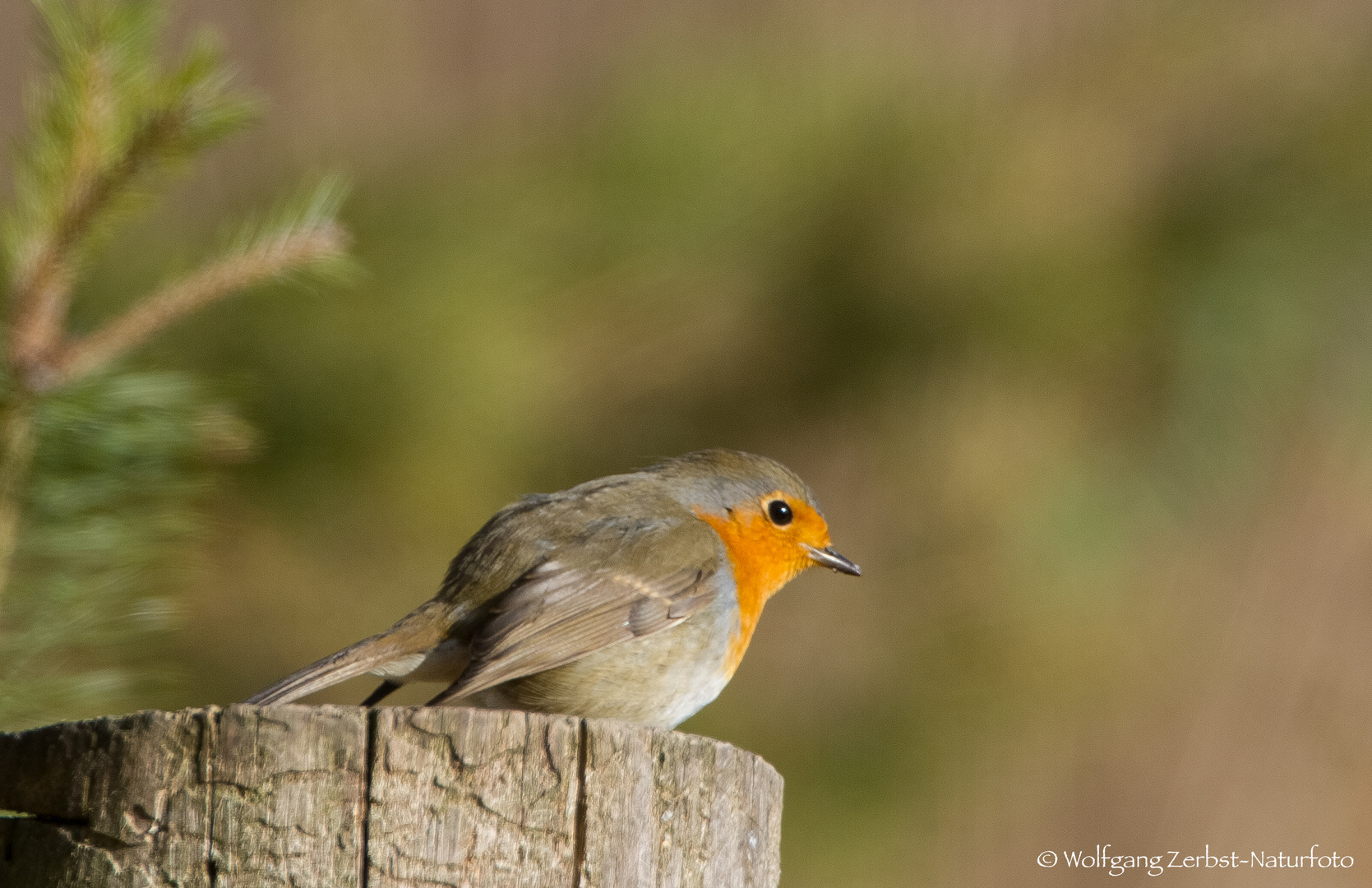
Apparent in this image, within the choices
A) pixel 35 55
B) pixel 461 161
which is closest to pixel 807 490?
pixel 461 161

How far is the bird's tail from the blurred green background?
0.68 metres

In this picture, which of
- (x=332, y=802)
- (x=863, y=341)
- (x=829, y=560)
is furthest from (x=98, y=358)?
(x=863, y=341)

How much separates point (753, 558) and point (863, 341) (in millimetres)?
739

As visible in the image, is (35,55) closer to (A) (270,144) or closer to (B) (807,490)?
(A) (270,144)

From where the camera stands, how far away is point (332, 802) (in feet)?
4.67

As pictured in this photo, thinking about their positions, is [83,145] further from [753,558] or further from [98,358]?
[753,558]

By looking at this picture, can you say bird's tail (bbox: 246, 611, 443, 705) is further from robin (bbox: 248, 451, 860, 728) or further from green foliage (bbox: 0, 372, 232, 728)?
green foliage (bbox: 0, 372, 232, 728)

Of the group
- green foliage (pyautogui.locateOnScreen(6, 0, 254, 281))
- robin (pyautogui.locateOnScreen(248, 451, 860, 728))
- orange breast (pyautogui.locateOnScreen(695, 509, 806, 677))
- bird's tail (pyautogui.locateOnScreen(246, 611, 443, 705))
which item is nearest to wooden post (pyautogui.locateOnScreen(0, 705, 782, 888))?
bird's tail (pyautogui.locateOnScreen(246, 611, 443, 705))

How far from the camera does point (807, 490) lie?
307cm

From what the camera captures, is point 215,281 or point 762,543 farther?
point 762,543

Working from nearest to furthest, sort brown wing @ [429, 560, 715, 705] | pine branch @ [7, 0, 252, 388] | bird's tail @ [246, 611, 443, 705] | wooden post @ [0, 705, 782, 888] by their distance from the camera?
wooden post @ [0, 705, 782, 888], pine branch @ [7, 0, 252, 388], bird's tail @ [246, 611, 443, 705], brown wing @ [429, 560, 715, 705]

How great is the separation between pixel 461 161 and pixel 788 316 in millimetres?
896

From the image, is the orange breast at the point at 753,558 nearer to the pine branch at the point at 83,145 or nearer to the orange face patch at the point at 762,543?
the orange face patch at the point at 762,543

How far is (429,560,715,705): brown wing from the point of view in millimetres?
2275
